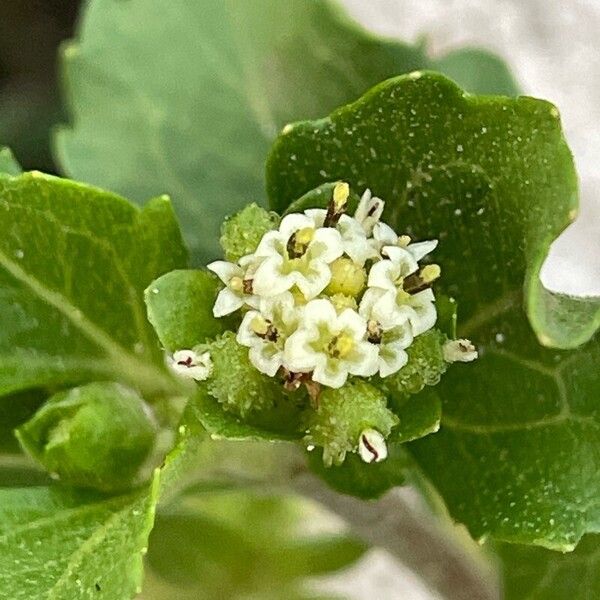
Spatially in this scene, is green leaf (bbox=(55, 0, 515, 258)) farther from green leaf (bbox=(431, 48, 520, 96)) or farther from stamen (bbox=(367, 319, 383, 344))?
stamen (bbox=(367, 319, 383, 344))

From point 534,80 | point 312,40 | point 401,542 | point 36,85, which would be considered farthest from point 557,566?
point 36,85

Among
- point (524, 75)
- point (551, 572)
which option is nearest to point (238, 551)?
point (551, 572)

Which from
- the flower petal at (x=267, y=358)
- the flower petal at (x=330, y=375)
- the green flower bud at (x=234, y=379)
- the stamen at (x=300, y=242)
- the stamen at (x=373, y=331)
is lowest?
the green flower bud at (x=234, y=379)

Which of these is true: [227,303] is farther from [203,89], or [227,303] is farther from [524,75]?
[524,75]

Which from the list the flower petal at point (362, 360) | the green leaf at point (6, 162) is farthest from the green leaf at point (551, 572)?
the green leaf at point (6, 162)

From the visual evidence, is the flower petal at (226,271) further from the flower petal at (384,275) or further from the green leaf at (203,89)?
the green leaf at (203,89)

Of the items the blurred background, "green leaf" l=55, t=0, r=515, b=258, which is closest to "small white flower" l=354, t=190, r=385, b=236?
"green leaf" l=55, t=0, r=515, b=258

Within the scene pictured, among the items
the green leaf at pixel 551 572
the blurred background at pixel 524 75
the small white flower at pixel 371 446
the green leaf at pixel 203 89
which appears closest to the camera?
Result: the small white flower at pixel 371 446
